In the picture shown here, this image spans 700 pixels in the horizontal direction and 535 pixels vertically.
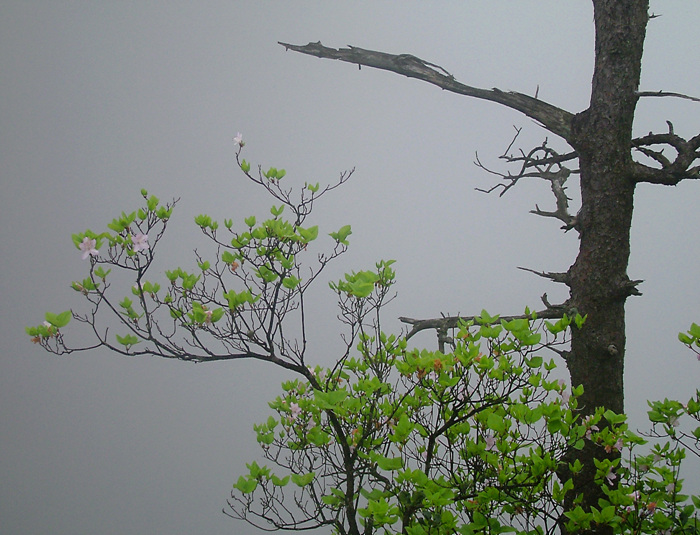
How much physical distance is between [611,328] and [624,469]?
1.52ft

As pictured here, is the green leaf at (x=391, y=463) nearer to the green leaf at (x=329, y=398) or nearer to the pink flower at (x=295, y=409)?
the green leaf at (x=329, y=398)

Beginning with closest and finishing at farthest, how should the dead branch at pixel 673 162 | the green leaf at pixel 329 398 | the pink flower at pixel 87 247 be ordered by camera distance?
the green leaf at pixel 329 398 < the pink flower at pixel 87 247 < the dead branch at pixel 673 162

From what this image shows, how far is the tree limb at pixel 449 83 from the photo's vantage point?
85.5 inches

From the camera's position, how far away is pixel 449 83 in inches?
87.0

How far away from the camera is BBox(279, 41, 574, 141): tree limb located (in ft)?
7.13

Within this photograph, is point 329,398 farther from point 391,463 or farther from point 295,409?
point 295,409

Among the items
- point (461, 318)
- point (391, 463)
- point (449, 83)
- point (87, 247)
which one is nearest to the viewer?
point (391, 463)

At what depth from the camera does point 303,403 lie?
202 cm

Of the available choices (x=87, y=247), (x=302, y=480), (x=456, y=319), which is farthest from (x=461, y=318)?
(x=87, y=247)

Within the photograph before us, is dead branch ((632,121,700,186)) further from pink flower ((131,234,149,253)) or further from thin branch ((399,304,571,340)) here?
pink flower ((131,234,149,253))

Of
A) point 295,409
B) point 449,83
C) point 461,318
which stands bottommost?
point 295,409

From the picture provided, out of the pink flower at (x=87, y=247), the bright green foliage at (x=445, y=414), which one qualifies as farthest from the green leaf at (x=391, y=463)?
the pink flower at (x=87, y=247)

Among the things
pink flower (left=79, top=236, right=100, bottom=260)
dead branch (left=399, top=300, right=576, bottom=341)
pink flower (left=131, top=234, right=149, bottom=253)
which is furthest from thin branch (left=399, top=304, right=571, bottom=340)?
pink flower (left=79, top=236, right=100, bottom=260)

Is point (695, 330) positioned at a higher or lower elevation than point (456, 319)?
lower
